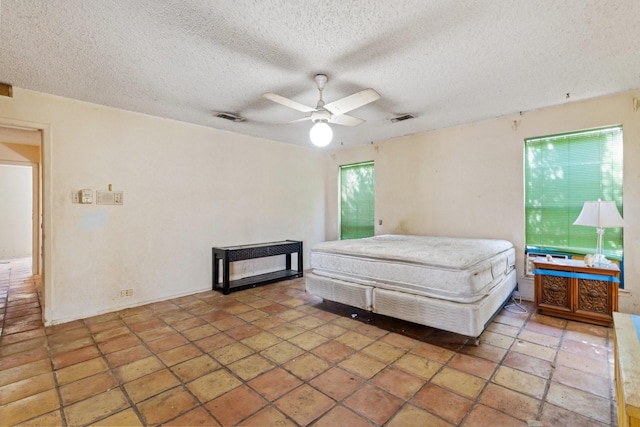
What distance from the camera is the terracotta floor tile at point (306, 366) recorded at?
7.07ft

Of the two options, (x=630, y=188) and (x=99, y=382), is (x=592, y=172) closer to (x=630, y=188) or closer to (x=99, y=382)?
(x=630, y=188)

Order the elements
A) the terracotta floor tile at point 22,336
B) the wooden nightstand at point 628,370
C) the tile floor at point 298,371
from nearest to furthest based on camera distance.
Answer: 1. the wooden nightstand at point 628,370
2. the tile floor at point 298,371
3. the terracotta floor tile at point 22,336

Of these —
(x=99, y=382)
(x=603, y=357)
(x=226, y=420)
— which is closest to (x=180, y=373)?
(x=99, y=382)

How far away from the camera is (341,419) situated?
66.4 inches

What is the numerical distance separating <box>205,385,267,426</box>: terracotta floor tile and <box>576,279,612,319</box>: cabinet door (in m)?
3.39

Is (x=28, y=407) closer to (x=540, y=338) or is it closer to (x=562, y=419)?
(x=562, y=419)

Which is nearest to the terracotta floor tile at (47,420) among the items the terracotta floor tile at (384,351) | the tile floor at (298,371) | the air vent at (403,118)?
the tile floor at (298,371)

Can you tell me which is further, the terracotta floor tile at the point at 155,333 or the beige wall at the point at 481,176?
the beige wall at the point at 481,176

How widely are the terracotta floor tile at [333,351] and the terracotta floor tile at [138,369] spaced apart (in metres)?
1.28

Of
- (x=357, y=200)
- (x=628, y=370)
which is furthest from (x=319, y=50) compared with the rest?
(x=357, y=200)

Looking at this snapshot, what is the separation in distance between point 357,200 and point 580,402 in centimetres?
443

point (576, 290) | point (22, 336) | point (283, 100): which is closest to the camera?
point (283, 100)

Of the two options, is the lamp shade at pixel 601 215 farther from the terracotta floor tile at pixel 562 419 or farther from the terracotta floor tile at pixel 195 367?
the terracotta floor tile at pixel 195 367

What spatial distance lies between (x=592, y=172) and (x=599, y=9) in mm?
2298
